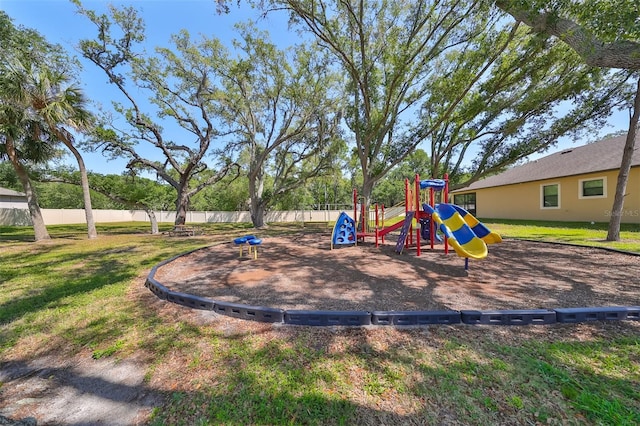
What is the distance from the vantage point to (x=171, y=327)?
9.40ft

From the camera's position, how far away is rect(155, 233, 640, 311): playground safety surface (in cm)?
335

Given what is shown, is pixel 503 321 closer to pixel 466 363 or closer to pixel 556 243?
pixel 466 363

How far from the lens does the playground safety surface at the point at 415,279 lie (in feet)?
11.0

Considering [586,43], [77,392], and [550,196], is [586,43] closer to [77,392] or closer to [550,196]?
[77,392]

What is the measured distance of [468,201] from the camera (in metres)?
22.0

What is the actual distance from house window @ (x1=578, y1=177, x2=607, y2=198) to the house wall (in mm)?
99

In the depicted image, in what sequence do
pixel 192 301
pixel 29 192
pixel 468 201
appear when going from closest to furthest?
pixel 192 301 → pixel 29 192 → pixel 468 201

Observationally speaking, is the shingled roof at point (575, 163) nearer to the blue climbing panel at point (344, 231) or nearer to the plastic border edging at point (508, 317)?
the blue climbing panel at point (344, 231)

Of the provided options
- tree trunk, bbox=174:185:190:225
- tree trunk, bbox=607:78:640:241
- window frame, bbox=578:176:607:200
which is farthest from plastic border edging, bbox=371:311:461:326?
window frame, bbox=578:176:607:200

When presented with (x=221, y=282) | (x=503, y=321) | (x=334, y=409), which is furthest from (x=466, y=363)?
(x=221, y=282)

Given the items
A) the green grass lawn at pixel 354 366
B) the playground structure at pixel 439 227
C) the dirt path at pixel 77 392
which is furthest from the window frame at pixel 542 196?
the dirt path at pixel 77 392

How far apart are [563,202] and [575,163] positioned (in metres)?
2.35

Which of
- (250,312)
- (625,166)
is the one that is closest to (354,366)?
(250,312)

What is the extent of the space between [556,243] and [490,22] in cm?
716
